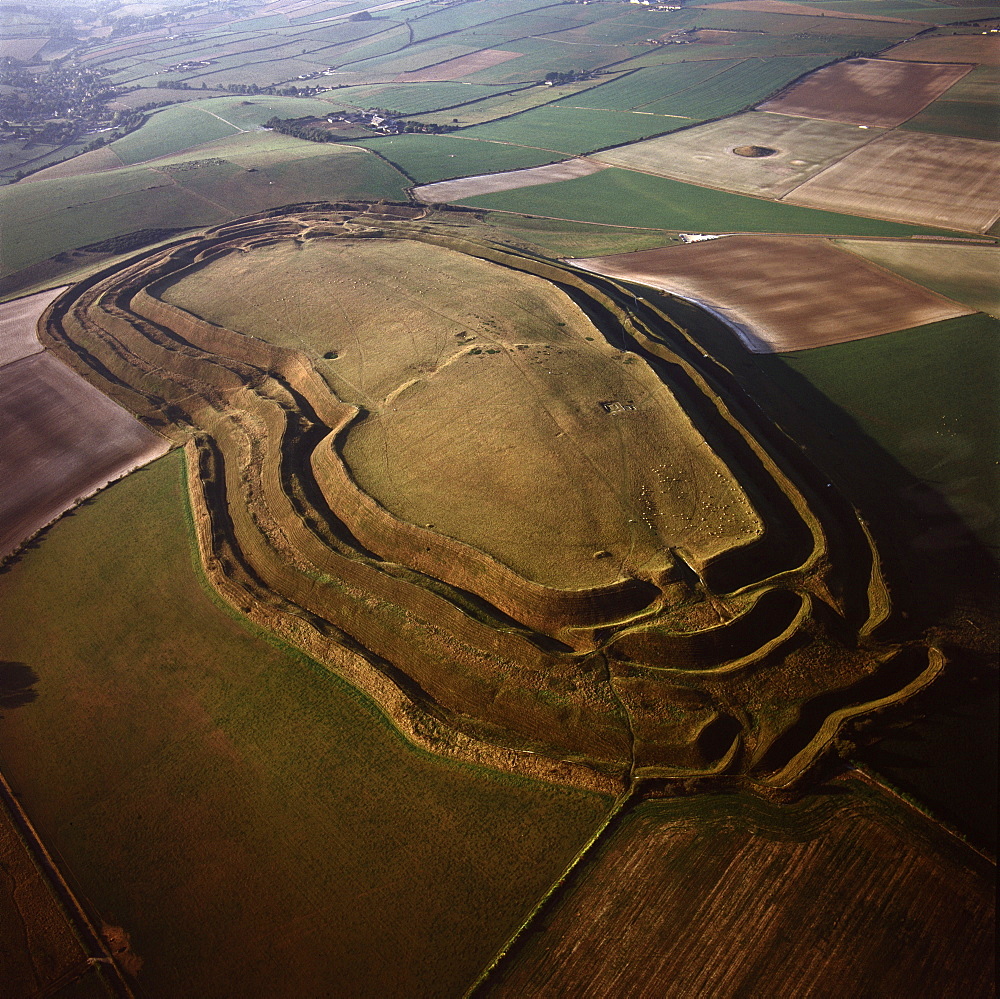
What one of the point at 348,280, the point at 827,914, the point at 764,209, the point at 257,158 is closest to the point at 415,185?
the point at 257,158

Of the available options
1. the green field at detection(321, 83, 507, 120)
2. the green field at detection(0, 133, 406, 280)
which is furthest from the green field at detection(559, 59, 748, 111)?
the green field at detection(0, 133, 406, 280)

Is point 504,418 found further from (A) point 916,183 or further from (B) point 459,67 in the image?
(B) point 459,67

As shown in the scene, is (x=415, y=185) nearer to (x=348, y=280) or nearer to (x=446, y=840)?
(x=348, y=280)

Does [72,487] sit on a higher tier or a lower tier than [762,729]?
higher

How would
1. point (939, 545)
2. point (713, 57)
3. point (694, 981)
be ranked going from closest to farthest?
point (694, 981) < point (939, 545) < point (713, 57)

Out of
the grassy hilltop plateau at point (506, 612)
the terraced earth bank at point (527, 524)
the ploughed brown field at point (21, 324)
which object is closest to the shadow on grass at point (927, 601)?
the grassy hilltop plateau at point (506, 612)

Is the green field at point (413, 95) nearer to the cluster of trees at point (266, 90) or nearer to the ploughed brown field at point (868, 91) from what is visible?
the cluster of trees at point (266, 90)
